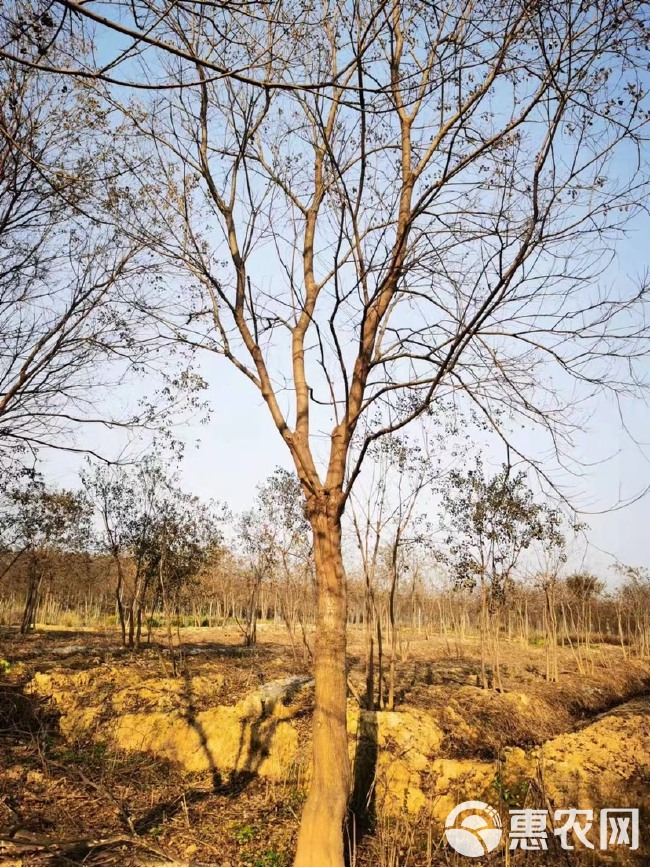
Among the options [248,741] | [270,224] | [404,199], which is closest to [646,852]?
[248,741]

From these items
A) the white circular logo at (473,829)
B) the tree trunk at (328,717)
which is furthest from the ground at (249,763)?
the tree trunk at (328,717)

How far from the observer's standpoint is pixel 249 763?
6855mm

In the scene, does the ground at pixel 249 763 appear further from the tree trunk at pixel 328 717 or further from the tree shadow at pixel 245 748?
the tree trunk at pixel 328 717

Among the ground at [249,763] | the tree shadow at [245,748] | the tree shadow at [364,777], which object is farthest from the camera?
the tree shadow at [245,748]

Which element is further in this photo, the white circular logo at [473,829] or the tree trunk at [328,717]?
the white circular logo at [473,829]

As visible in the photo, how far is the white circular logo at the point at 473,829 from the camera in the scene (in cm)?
510

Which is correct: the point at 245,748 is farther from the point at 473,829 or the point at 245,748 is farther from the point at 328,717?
the point at 328,717

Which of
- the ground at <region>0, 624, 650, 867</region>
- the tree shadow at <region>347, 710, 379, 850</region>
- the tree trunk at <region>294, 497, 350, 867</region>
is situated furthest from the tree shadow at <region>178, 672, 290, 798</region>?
the tree trunk at <region>294, 497, 350, 867</region>

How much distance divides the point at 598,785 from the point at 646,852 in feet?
2.28

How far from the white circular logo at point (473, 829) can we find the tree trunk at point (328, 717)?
6.00 feet

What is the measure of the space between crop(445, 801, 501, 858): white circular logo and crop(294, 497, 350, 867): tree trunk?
1.83 metres

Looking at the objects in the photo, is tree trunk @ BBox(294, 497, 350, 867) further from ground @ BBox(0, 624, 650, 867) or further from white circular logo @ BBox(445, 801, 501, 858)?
white circular logo @ BBox(445, 801, 501, 858)

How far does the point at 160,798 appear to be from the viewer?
5.84 meters

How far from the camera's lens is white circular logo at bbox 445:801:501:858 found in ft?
16.7
